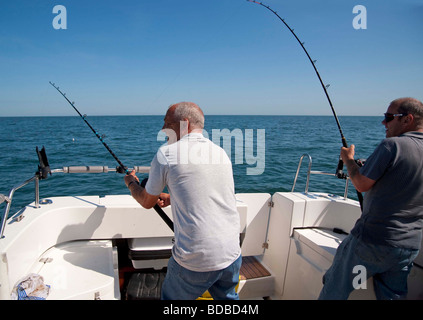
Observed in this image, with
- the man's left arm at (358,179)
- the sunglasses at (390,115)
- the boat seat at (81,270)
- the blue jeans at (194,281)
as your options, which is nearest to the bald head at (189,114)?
the blue jeans at (194,281)

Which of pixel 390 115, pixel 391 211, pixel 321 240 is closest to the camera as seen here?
pixel 391 211

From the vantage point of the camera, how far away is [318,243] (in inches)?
97.0

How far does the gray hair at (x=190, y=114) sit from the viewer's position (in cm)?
144

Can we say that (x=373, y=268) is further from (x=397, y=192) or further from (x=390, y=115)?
(x=390, y=115)

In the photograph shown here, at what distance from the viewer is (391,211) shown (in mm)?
1562

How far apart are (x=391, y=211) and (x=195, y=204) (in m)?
1.19

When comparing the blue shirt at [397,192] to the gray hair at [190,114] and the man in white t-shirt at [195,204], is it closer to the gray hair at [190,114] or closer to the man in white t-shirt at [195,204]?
the man in white t-shirt at [195,204]

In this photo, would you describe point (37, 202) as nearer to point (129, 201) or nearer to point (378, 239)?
point (129, 201)

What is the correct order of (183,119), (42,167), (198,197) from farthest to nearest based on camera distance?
(42,167) < (183,119) < (198,197)

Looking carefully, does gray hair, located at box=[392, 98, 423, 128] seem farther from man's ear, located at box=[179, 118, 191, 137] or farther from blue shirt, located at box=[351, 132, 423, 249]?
man's ear, located at box=[179, 118, 191, 137]

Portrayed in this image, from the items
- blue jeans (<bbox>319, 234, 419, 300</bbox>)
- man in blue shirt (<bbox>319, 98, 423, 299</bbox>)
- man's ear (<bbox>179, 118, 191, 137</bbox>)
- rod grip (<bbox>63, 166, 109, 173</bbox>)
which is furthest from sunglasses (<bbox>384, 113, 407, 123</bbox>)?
rod grip (<bbox>63, 166, 109, 173</bbox>)

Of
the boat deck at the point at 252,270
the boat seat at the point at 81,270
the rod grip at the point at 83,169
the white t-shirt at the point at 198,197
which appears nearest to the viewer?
the white t-shirt at the point at 198,197

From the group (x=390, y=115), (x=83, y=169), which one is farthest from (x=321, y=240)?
(x=83, y=169)
